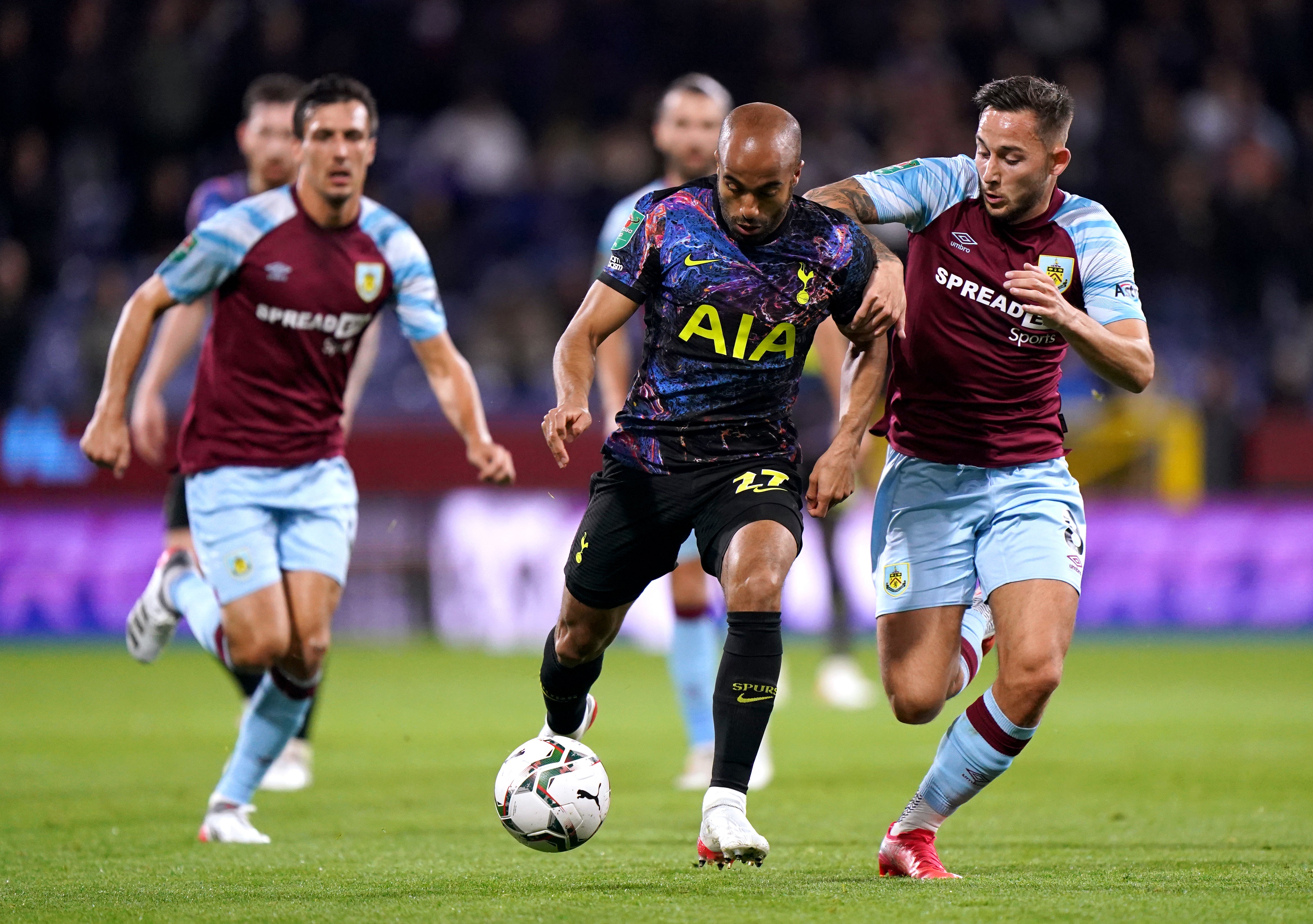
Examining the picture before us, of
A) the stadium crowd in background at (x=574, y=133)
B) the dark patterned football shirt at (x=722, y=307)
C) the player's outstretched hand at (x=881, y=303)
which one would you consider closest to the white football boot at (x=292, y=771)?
the dark patterned football shirt at (x=722, y=307)

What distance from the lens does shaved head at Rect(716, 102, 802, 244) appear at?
506cm

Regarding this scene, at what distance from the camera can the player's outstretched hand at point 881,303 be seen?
17.3ft

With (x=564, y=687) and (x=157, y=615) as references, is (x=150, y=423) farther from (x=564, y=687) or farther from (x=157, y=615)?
(x=564, y=687)

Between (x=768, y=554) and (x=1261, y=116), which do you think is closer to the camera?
(x=768, y=554)

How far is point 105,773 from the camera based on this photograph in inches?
326

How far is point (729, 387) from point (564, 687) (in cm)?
123

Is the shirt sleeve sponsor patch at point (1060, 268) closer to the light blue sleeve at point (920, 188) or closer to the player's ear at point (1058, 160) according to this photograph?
the player's ear at point (1058, 160)

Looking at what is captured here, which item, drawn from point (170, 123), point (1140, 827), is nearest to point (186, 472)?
point (1140, 827)

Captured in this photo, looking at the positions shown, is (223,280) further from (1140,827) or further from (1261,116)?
(1261,116)

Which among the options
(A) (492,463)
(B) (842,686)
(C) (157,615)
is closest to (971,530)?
(A) (492,463)

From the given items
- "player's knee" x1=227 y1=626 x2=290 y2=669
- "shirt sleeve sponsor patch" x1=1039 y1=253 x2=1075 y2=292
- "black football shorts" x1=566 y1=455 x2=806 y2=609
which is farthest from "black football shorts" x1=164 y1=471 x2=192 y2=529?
"shirt sleeve sponsor patch" x1=1039 y1=253 x2=1075 y2=292

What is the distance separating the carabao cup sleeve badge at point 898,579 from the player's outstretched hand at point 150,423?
3611 millimetres

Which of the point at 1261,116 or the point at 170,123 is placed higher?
the point at 1261,116

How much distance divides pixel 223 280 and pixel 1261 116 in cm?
1490
